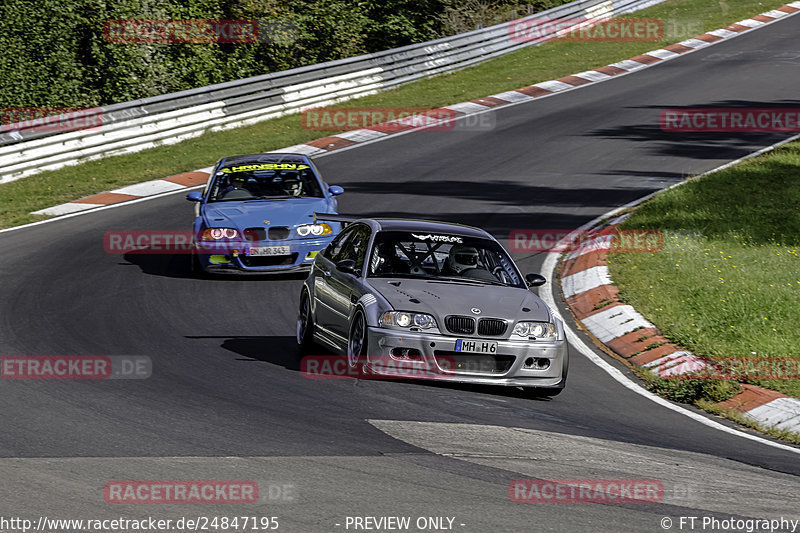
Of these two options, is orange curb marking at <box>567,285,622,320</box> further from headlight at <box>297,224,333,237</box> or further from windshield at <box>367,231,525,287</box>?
headlight at <box>297,224,333,237</box>

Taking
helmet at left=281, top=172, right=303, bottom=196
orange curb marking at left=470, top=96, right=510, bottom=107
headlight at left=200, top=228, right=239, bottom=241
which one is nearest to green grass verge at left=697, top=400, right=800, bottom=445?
headlight at left=200, top=228, right=239, bottom=241

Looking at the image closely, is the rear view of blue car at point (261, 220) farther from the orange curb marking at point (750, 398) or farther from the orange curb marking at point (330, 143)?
the orange curb marking at point (330, 143)

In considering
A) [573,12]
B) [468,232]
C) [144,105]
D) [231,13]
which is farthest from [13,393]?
[573,12]

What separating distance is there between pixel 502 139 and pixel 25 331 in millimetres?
14329

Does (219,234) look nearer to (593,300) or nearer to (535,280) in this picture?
(593,300)

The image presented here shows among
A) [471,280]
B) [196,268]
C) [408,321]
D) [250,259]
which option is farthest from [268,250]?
[408,321]

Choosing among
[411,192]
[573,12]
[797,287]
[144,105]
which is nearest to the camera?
[797,287]

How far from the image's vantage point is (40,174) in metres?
21.9

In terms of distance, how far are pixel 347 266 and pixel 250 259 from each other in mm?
4134

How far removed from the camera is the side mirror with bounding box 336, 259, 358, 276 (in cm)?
1040

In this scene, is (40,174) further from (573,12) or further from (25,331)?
(573,12)

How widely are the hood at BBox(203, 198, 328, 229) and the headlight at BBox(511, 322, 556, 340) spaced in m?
5.64

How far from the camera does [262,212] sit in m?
14.8

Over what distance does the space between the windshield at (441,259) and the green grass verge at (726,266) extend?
2.13 metres
